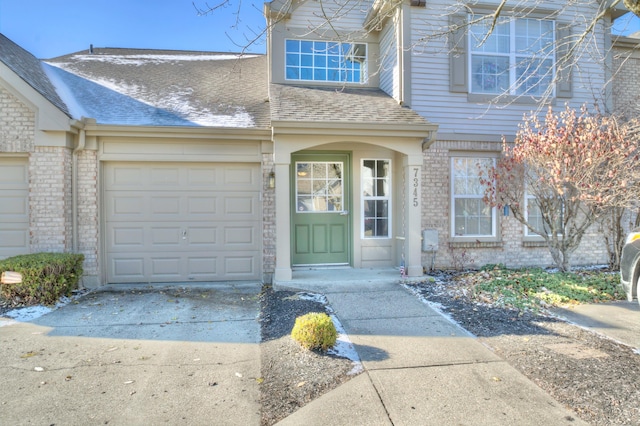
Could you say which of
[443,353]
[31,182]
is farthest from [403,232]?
[31,182]

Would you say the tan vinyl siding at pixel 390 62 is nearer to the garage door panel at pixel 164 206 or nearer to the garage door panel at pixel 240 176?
the garage door panel at pixel 240 176

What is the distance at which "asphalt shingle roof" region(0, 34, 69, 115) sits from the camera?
22.3ft

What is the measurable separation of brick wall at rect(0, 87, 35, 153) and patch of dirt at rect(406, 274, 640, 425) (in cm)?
743

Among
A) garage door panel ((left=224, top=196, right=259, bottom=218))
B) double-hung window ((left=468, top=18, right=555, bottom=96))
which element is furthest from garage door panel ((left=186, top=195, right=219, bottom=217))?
double-hung window ((left=468, top=18, right=555, bottom=96))

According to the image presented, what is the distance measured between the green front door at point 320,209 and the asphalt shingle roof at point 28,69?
175 inches

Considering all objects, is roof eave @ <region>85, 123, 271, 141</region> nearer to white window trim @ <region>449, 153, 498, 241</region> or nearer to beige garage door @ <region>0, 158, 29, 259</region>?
beige garage door @ <region>0, 158, 29, 259</region>

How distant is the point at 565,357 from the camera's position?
12.9 ft

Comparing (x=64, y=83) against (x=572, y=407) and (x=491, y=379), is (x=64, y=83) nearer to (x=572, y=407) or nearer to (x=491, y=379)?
(x=491, y=379)

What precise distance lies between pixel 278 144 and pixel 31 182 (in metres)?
4.35

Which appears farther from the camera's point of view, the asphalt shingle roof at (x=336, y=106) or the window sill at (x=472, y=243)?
the window sill at (x=472, y=243)

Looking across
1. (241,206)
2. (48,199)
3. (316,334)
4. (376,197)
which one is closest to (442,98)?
(376,197)

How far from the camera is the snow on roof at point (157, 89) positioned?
7.60 m

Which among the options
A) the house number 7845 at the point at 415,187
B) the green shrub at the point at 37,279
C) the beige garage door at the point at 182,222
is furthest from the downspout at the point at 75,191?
the house number 7845 at the point at 415,187

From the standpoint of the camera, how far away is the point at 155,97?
855cm
